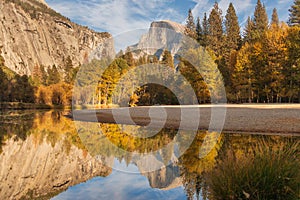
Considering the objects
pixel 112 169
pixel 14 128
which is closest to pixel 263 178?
pixel 112 169

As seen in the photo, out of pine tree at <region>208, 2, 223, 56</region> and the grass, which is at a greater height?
pine tree at <region>208, 2, 223, 56</region>

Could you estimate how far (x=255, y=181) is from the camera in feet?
10.00

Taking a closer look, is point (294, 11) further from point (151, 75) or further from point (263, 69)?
point (151, 75)

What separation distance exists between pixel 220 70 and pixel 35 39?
393 ft

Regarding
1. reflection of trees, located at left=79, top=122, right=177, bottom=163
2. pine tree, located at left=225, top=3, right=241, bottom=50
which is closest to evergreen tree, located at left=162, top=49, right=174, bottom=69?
pine tree, located at left=225, top=3, right=241, bottom=50

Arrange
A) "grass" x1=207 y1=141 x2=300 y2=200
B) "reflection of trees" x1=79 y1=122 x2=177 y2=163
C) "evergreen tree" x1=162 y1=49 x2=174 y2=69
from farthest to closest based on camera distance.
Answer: "evergreen tree" x1=162 y1=49 x2=174 y2=69 → "reflection of trees" x1=79 y1=122 x2=177 y2=163 → "grass" x1=207 y1=141 x2=300 y2=200

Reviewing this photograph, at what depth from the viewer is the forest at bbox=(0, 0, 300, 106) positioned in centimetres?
3488

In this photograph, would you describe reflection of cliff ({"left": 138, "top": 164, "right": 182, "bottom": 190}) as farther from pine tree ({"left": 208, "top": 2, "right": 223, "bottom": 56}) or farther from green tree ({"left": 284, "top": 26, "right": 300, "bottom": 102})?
pine tree ({"left": 208, "top": 2, "right": 223, "bottom": 56})

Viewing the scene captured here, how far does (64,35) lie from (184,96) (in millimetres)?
133594

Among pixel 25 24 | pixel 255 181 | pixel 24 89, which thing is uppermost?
pixel 25 24

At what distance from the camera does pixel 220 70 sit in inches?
1713

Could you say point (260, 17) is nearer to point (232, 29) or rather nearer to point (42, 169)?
point (232, 29)

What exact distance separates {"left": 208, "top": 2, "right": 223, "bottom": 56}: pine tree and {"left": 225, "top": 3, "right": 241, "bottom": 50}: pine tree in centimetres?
151

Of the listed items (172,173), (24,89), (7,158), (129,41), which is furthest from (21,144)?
(24,89)
